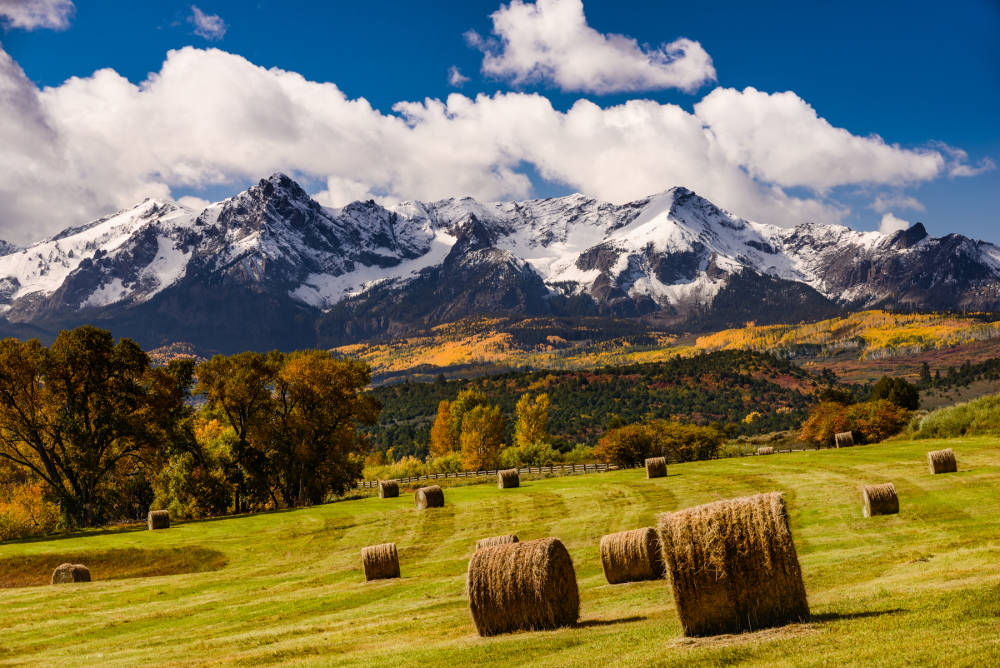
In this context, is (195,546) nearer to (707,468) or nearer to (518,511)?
(518,511)

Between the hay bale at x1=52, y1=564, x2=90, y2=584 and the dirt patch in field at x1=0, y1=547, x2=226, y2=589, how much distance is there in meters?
2.98

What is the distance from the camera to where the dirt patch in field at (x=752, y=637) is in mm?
12672

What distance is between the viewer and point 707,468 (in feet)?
194

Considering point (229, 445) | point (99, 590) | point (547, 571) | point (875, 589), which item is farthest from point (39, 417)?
point (875, 589)

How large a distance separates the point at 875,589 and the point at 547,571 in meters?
6.72

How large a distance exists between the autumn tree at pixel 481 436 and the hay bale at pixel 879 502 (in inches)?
2997

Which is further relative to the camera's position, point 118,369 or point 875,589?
point 118,369

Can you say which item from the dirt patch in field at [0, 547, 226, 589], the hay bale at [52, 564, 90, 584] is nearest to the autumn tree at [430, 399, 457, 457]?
the dirt patch in field at [0, 547, 226, 589]

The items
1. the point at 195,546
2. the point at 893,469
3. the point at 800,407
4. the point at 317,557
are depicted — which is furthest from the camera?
the point at 800,407

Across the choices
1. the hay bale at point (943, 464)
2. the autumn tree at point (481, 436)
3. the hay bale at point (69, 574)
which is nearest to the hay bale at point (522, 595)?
the hay bale at point (69, 574)

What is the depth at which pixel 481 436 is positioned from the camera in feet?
353

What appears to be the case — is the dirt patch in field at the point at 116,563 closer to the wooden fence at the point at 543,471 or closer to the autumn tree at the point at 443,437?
the wooden fence at the point at 543,471

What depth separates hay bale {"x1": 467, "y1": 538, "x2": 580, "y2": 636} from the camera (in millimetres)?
16562

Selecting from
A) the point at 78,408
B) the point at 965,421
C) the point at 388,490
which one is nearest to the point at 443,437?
the point at 388,490
